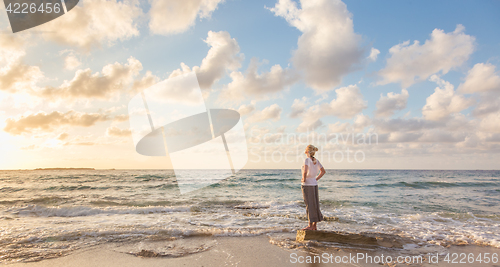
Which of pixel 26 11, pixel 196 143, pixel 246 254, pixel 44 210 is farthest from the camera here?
pixel 44 210

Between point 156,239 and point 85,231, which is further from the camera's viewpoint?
point 85,231

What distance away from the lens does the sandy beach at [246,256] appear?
13.3ft

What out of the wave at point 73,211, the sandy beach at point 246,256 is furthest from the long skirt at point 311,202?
the wave at point 73,211

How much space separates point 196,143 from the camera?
228 inches

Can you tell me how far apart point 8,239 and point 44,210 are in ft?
15.5

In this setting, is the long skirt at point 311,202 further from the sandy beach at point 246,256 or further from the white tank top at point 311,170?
the sandy beach at point 246,256

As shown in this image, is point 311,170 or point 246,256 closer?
point 246,256

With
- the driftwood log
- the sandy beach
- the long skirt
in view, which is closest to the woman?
the long skirt

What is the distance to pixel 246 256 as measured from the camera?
439cm

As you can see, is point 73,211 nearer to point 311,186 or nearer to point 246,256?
point 246,256

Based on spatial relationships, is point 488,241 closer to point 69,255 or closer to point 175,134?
point 175,134

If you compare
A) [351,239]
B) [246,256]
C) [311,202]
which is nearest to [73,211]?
[246,256]

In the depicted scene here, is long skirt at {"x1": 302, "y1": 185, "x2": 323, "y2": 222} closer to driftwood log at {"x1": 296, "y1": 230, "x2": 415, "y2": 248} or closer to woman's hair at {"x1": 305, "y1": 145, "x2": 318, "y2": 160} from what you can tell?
driftwood log at {"x1": 296, "y1": 230, "x2": 415, "y2": 248}

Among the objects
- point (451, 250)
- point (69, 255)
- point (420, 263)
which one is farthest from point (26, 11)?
point (451, 250)
